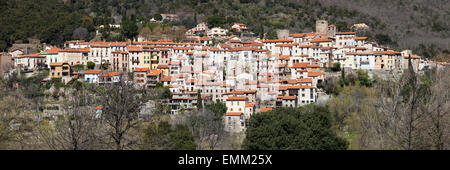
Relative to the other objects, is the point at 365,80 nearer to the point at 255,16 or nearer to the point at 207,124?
the point at 207,124

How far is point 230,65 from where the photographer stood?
39875mm

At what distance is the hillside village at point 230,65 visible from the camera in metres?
35.6

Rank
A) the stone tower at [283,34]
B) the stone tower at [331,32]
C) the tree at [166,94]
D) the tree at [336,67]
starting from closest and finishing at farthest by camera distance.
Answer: the tree at [166,94] < the tree at [336,67] < the stone tower at [331,32] < the stone tower at [283,34]

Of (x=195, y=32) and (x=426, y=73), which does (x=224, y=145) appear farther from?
(x=195, y=32)

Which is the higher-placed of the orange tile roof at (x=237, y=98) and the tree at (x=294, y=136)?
the tree at (x=294, y=136)

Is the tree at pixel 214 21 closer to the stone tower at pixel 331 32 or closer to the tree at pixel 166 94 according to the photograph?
the stone tower at pixel 331 32

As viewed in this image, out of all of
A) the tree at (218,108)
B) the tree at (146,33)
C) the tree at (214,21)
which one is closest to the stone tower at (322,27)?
the tree at (214,21)

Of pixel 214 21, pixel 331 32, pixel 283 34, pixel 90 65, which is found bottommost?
pixel 90 65

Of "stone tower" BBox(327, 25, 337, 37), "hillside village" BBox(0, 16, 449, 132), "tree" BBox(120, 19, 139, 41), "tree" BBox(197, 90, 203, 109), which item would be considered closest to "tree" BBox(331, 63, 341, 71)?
"hillside village" BBox(0, 16, 449, 132)

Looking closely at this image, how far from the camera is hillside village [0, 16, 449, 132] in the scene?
117 feet

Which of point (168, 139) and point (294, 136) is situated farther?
point (168, 139)

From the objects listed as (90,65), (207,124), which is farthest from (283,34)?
(207,124)

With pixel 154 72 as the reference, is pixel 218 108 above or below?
below
